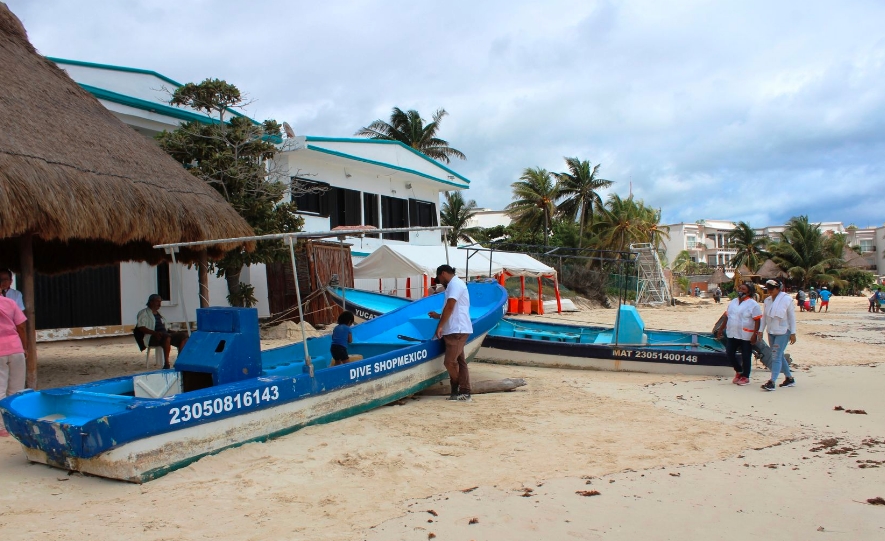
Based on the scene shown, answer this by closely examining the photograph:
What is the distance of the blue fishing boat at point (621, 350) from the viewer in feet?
33.0

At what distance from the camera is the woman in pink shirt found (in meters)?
6.09

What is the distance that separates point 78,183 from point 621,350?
25.9 ft

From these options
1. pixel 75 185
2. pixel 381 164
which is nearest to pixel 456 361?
pixel 75 185

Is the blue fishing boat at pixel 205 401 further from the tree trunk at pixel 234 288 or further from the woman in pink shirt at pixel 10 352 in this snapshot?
the tree trunk at pixel 234 288

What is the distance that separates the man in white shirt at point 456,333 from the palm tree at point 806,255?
155ft

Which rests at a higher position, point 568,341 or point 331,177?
point 331,177

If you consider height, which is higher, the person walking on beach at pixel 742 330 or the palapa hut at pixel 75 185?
the palapa hut at pixel 75 185

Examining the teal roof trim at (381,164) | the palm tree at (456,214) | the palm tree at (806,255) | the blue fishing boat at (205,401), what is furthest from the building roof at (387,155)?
the palm tree at (806,255)

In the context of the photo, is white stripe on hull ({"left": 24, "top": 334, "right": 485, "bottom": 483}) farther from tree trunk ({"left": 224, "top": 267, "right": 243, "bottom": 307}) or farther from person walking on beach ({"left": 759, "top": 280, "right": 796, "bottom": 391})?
tree trunk ({"left": 224, "top": 267, "right": 243, "bottom": 307})

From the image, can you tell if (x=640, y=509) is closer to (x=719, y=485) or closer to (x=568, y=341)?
(x=719, y=485)

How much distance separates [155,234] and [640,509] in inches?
245

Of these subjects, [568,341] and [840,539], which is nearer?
[840,539]

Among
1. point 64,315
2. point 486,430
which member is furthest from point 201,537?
point 64,315

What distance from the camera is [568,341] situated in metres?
11.6
